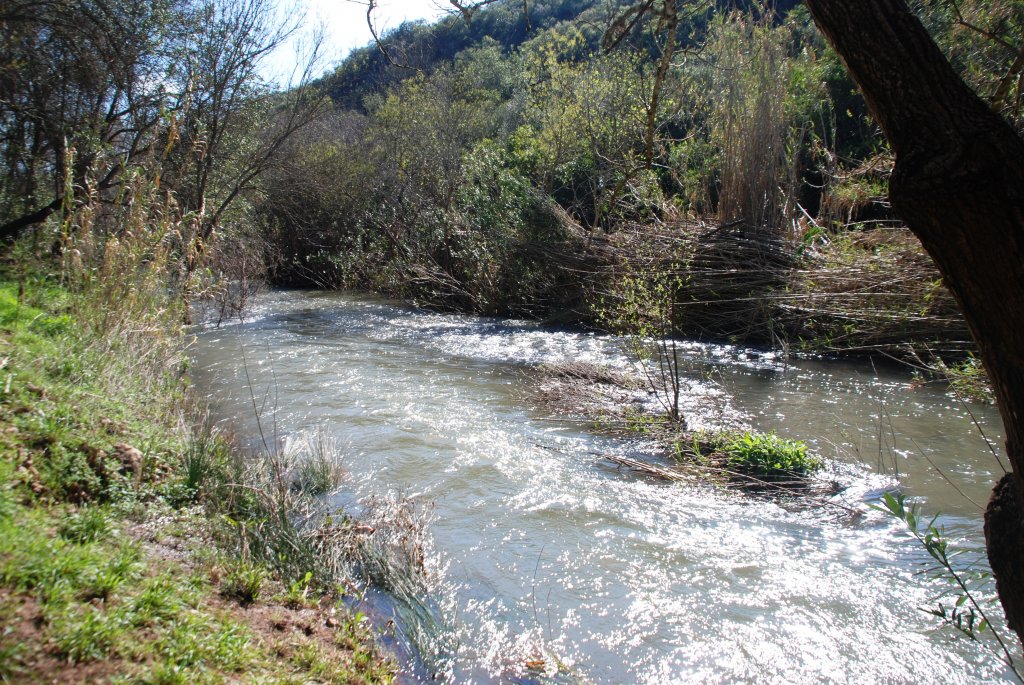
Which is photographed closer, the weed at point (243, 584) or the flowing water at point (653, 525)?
the weed at point (243, 584)

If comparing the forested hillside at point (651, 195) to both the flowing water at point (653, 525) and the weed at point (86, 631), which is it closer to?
the flowing water at point (653, 525)

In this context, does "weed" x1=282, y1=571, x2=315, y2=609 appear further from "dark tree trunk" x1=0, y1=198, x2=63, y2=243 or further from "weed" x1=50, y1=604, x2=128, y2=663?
"dark tree trunk" x1=0, y1=198, x2=63, y2=243

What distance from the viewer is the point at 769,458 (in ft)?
20.9

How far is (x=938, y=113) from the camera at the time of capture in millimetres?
2018

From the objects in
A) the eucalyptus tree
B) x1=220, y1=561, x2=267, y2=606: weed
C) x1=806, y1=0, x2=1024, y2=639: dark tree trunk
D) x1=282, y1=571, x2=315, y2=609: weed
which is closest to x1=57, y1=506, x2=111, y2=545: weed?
x1=220, y1=561, x2=267, y2=606: weed

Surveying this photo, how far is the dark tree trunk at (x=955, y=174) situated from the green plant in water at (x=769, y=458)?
4162mm

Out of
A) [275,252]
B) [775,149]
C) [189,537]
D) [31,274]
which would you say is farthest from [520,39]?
[189,537]

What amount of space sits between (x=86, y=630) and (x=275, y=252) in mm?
20712

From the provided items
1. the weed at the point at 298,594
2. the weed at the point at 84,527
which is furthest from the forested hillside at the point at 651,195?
the weed at the point at 84,527

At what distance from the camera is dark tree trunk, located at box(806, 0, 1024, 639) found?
192cm

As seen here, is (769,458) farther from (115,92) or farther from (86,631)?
(115,92)

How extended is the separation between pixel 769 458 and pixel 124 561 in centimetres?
479

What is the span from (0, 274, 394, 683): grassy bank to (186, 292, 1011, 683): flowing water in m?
0.80

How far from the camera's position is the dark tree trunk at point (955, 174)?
6.30 feet
